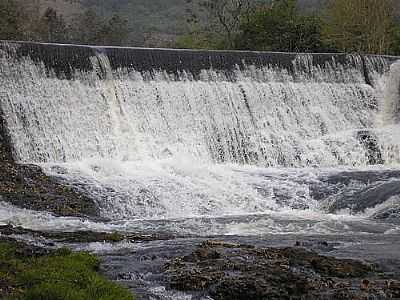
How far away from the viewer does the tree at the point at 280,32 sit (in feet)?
124

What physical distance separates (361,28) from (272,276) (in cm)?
3096

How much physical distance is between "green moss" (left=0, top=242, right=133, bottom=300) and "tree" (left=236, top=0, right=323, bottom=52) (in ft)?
100

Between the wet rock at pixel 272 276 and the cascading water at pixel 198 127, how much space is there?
440 centimetres

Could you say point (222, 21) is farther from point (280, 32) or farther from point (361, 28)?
point (361, 28)

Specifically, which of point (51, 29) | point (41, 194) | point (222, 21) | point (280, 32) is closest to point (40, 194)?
point (41, 194)

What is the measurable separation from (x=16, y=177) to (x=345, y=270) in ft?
31.1

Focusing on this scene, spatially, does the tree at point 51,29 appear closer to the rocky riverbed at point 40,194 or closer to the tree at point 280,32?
the tree at point 280,32

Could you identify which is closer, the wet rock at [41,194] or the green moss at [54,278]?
the green moss at [54,278]

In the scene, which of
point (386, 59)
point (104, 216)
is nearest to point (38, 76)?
point (104, 216)

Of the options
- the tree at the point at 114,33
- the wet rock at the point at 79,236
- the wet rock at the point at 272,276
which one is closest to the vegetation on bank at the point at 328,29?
the tree at the point at 114,33

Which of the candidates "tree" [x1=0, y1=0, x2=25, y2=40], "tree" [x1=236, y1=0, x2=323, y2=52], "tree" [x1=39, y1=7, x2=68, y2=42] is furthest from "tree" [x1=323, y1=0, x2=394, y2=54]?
"tree" [x1=39, y1=7, x2=68, y2=42]

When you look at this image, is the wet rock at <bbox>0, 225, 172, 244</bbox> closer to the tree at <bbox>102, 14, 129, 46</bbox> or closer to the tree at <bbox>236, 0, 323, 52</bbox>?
the tree at <bbox>236, 0, 323, 52</bbox>

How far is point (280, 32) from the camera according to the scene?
3841 cm

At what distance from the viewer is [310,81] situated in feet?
85.4
